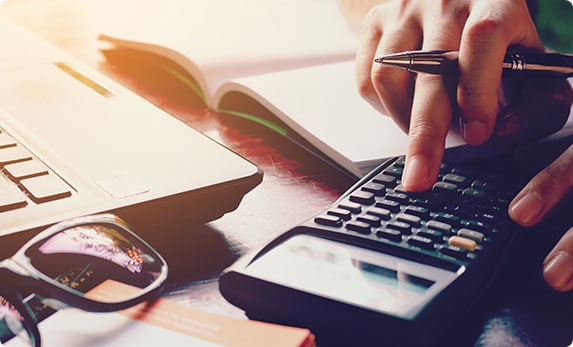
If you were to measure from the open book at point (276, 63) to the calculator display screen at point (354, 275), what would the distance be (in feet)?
0.57

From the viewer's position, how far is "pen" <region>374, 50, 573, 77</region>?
1.78 feet

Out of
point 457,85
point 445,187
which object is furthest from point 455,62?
point 445,187

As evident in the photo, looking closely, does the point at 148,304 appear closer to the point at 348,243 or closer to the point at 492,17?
the point at 348,243

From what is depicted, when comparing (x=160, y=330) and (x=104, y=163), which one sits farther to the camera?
(x=104, y=163)

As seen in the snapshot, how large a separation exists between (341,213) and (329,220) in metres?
0.01

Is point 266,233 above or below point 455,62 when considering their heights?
below

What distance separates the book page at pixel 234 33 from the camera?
2.68ft

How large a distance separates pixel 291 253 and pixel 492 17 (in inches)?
10.6

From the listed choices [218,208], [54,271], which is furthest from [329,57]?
[54,271]

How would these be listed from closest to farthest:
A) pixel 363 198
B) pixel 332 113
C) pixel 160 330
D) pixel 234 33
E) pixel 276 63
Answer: pixel 160 330
pixel 363 198
pixel 332 113
pixel 276 63
pixel 234 33

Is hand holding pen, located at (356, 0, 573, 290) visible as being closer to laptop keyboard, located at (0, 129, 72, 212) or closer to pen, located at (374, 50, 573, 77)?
pen, located at (374, 50, 573, 77)

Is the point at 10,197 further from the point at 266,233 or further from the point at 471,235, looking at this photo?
the point at 471,235

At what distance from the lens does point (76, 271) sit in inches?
16.3

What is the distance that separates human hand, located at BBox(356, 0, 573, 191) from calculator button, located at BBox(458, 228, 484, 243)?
6 centimetres
